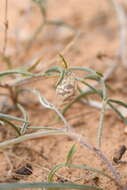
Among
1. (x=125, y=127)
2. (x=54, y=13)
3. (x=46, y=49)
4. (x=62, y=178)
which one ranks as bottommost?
(x=62, y=178)

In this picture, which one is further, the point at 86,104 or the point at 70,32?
the point at 70,32

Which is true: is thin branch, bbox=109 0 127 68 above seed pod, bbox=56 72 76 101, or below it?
above

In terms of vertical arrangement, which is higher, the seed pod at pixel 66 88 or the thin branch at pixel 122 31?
the thin branch at pixel 122 31

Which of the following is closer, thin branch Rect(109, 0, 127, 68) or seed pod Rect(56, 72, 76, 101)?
seed pod Rect(56, 72, 76, 101)

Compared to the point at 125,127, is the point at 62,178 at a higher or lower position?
lower

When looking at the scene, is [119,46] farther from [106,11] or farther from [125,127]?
[125,127]

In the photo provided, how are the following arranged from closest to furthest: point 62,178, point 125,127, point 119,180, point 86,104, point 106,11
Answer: point 119,180, point 62,178, point 125,127, point 86,104, point 106,11

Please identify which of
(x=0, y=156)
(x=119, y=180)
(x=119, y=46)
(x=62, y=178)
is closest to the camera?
(x=119, y=180)

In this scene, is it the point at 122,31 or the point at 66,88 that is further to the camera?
the point at 122,31

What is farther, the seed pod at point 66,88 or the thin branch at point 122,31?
the thin branch at point 122,31

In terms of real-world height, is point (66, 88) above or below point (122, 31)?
below

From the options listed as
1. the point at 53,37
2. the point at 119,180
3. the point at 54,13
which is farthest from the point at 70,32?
the point at 119,180
